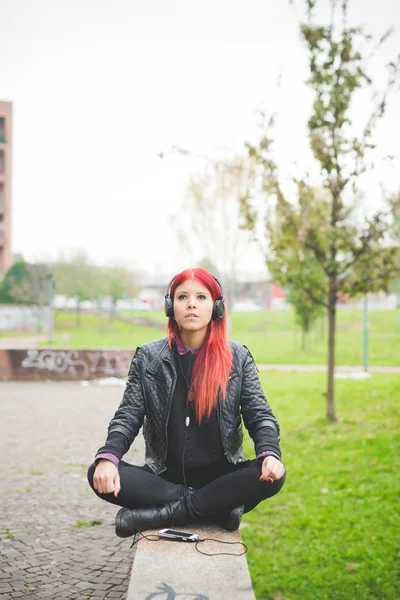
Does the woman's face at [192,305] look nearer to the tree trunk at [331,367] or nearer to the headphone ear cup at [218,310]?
the headphone ear cup at [218,310]

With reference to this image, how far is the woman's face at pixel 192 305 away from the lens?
326 centimetres

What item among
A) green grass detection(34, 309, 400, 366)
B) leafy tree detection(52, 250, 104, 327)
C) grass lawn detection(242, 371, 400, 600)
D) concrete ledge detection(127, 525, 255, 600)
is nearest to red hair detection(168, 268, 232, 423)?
concrete ledge detection(127, 525, 255, 600)

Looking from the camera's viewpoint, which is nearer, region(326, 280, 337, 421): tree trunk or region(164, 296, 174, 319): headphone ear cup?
region(164, 296, 174, 319): headphone ear cup

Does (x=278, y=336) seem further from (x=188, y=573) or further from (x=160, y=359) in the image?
(x=188, y=573)

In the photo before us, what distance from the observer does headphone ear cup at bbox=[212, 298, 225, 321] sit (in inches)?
132

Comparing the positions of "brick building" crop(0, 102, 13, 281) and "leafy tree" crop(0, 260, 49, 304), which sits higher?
"brick building" crop(0, 102, 13, 281)

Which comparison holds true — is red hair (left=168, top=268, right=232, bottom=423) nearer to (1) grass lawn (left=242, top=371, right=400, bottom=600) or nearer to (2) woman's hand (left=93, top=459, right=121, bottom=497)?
(2) woman's hand (left=93, top=459, right=121, bottom=497)

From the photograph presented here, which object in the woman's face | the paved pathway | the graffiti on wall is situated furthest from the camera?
the graffiti on wall

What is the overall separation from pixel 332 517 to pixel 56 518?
2.46 m

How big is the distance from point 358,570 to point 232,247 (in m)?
30.4

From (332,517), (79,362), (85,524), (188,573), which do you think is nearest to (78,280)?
(79,362)

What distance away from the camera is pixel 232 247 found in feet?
113

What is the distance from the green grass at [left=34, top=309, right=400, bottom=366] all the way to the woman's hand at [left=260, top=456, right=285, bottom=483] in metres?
17.6

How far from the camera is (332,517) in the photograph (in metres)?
5.42
